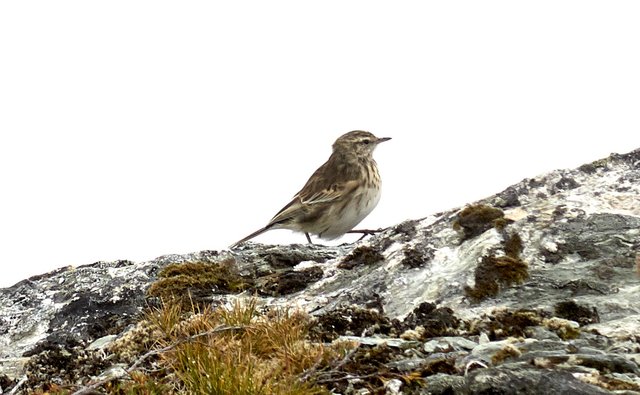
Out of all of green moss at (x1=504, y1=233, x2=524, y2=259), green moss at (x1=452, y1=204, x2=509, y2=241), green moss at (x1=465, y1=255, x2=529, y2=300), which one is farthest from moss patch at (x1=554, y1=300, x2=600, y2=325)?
green moss at (x1=452, y1=204, x2=509, y2=241)

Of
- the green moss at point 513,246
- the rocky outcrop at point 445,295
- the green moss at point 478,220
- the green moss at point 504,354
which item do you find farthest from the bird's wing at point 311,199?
the green moss at point 504,354

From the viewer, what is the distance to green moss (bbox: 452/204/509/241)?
22.7ft

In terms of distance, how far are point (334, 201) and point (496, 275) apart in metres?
5.79

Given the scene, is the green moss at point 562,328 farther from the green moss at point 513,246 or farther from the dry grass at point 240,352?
the dry grass at point 240,352

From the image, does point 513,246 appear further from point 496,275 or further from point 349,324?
point 349,324

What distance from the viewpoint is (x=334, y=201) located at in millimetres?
11938

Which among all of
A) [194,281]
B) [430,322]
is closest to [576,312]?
[430,322]

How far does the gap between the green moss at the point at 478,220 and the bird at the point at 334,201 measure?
4587 millimetres

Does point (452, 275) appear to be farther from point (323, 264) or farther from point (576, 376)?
point (576, 376)

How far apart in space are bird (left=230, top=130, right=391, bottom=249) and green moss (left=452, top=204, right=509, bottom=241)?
15.0 feet

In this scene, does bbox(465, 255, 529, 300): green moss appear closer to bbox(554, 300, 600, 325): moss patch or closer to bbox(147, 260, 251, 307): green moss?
bbox(554, 300, 600, 325): moss patch

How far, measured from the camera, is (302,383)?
4938 mm

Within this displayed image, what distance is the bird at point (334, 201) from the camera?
1188 centimetres

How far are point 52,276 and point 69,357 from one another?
6.56ft
